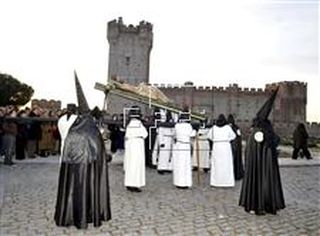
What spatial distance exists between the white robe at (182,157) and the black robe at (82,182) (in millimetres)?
3999

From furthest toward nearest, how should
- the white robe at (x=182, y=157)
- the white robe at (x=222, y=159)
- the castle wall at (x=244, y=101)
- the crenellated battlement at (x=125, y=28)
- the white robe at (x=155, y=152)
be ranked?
the castle wall at (x=244, y=101), the crenellated battlement at (x=125, y=28), the white robe at (x=155, y=152), the white robe at (x=222, y=159), the white robe at (x=182, y=157)

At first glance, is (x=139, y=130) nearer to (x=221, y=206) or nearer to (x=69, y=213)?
(x=221, y=206)

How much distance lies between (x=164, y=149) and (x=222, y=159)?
2.50 m

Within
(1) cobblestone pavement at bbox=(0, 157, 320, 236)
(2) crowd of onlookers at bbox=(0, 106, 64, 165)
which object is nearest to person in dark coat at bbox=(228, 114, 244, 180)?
(1) cobblestone pavement at bbox=(0, 157, 320, 236)

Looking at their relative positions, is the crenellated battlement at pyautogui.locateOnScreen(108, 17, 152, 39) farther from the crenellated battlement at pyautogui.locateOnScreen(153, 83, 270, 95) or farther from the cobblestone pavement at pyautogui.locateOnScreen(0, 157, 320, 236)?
the cobblestone pavement at pyautogui.locateOnScreen(0, 157, 320, 236)

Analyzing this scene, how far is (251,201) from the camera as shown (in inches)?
326

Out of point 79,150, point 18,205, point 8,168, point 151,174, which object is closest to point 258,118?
point 79,150

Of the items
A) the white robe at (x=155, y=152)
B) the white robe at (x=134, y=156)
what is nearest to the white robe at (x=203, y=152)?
the white robe at (x=155, y=152)

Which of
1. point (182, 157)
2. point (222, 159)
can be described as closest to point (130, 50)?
point (222, 159)

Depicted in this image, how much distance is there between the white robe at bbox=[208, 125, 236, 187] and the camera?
11.4 metres

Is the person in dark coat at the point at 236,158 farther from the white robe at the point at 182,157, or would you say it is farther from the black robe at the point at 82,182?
the black robe at the point at 82,182

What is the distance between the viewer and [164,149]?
45.0 ft

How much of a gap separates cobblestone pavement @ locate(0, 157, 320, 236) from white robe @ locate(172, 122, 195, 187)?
28 cm

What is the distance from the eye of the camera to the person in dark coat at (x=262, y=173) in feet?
26.9
